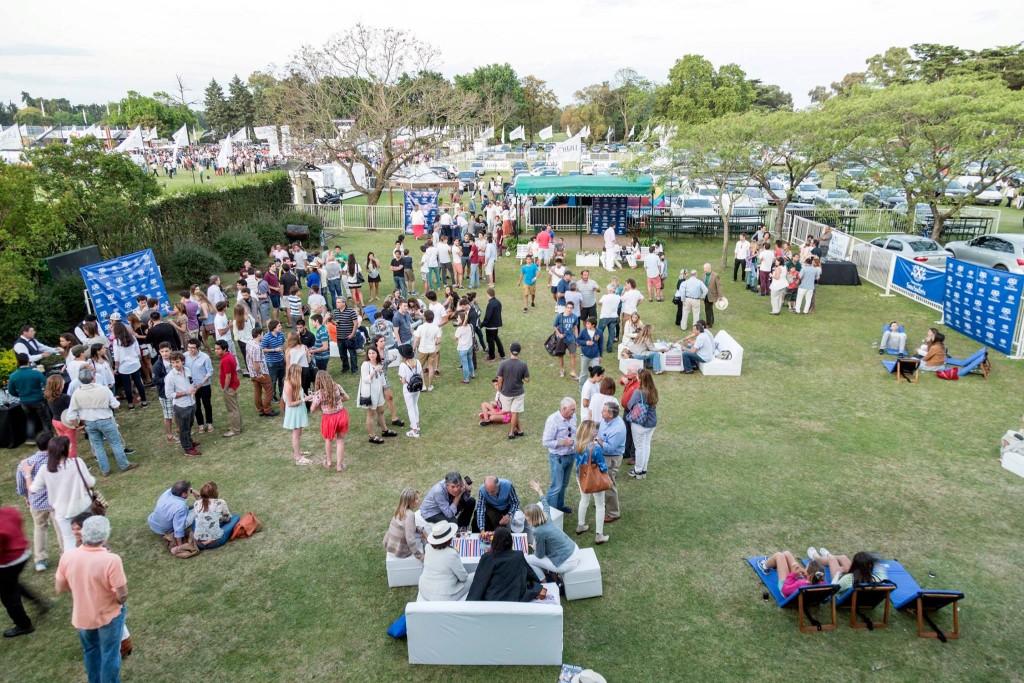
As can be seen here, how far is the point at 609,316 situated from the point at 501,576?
26.2ft

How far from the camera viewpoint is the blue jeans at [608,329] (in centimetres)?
1285

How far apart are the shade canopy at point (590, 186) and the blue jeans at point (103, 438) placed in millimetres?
16635

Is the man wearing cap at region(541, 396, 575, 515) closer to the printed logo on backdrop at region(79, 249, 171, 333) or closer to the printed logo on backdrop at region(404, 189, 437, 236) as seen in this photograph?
the printed logo on backdrop at region(79, 249, 171, 333)

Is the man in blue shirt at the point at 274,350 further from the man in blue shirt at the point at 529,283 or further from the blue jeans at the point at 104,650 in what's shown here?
the man in blue shirt at the point at 529,283

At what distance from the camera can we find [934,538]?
7.29m

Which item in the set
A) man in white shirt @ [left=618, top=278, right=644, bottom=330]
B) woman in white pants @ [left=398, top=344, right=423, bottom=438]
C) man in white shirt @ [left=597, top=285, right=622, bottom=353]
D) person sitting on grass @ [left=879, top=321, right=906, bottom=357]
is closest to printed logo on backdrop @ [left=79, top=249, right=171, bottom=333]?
woman in white pants @ [left=398, top=344, right=423, bottom=438]

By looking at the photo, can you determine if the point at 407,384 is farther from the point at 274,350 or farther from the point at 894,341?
the point at 894,341

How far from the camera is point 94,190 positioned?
1521 cm

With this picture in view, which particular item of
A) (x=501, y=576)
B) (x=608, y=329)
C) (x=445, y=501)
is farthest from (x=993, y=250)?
(x=501, y=576)

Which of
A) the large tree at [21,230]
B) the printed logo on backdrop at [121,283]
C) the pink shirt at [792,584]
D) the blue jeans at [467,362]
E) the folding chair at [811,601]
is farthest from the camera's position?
the printed logo on backdrop at [121,283]

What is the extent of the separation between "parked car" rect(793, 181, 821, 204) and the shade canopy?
12.3m

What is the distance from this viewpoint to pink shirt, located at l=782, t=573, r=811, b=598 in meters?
6.03

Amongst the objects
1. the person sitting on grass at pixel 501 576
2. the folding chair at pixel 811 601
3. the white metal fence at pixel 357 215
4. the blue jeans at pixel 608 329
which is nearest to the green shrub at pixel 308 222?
the white metal fence at pixel 357 215

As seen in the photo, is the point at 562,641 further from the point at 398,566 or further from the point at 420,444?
the point at 420,444
